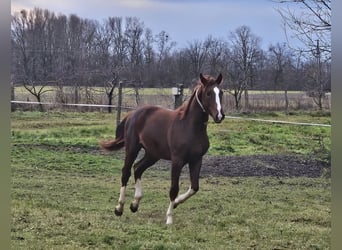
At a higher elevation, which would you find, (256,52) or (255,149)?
(256,52)

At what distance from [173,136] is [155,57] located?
1.98ft

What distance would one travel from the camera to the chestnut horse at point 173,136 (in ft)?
12.1

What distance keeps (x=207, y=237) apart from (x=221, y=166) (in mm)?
3155

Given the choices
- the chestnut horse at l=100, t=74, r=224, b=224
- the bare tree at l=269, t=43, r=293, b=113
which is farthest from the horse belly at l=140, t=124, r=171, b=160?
the bare tree at l=269, t=43, r=293, b=113

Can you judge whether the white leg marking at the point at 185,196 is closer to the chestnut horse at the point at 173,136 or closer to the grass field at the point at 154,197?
the chestnut horse at the point at 173,136

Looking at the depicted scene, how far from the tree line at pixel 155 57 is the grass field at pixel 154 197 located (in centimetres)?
51

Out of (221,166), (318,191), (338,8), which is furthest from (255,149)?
(338,8)

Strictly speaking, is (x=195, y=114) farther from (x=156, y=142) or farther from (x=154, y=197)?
(x=154, y=197)

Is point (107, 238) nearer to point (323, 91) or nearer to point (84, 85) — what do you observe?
point (84, 85)

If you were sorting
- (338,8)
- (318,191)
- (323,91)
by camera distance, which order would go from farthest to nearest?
1. (318,191)
2. (323,91)
3. (338,8)

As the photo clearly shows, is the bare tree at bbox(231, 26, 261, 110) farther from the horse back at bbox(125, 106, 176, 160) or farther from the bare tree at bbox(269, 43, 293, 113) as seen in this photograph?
the horse back at bbox(125, 106, 176, 160)

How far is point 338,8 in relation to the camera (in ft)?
5.95

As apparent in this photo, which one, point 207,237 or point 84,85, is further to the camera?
point 84,85

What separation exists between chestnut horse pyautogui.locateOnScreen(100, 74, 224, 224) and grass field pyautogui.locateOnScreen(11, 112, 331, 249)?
378 millimetres
